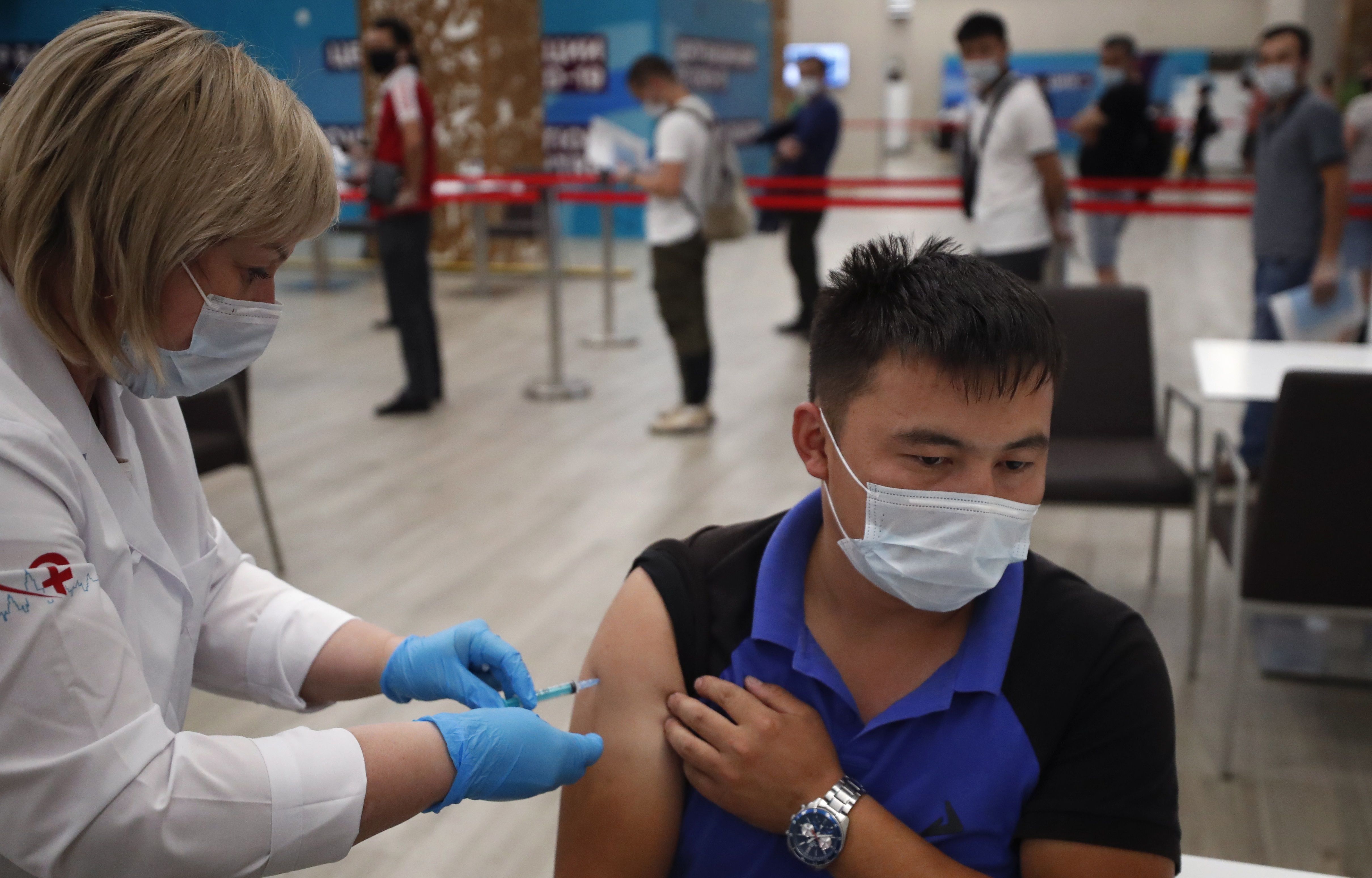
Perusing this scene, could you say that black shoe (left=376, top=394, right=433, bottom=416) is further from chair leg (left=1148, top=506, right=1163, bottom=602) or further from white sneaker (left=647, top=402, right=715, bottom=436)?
chair leg (left=1148, top=506, right=1163, bottom=602)

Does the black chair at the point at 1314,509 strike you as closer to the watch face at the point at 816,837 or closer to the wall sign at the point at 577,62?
the watch face at the point at 816,837

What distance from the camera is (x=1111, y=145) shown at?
5785 millimetres

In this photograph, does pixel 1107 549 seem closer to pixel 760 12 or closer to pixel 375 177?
pixel 375 177

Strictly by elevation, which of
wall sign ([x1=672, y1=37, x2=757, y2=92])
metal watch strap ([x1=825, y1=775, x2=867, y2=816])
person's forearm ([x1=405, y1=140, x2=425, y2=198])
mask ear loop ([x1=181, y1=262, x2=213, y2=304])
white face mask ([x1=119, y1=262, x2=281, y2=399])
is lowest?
metal watch strap ([x1=825, y1=775, x2=867, y2=816])

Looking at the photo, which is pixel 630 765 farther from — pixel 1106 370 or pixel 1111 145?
pixel 1111 145

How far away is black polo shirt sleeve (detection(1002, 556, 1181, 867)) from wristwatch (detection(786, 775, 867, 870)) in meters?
0.16

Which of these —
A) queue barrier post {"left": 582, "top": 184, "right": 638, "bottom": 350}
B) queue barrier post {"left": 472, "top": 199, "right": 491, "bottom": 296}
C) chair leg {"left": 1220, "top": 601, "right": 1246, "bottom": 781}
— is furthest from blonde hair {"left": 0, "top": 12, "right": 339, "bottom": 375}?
queue barrier post {"left": 472, "top": 199, "right": 491, "bottom": 296}

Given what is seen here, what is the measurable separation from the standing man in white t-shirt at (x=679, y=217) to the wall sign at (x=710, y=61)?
17.1ft

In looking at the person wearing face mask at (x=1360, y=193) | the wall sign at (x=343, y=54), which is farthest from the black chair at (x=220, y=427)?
the wall sign at (x=343, y=54)

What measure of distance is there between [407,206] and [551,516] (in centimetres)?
168

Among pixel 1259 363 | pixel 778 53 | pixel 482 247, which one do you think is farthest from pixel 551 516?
pixel 778 53

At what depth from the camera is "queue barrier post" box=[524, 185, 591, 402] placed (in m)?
5.07

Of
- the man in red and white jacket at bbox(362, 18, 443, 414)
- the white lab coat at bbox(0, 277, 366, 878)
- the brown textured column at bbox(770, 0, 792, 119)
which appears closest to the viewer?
the white lab coat at bbox(0, 277, 366, 878)

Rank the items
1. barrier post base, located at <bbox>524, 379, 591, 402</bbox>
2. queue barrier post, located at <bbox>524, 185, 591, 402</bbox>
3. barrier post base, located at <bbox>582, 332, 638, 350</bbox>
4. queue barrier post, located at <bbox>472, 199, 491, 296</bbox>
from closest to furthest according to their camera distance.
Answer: queue barrier post, located at <bbox>524, 185, 591, 402</bbox>
barrier post base, located at <bbox>524, 379, 591, 402</bbox>
barrier post base, located at <bbox>582, 332, 638, 350</bbox>
queue barrier post, located at <bbox>472, 199, 491, 296</bbox>
